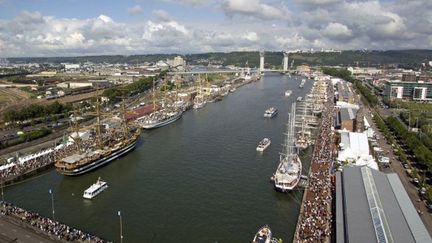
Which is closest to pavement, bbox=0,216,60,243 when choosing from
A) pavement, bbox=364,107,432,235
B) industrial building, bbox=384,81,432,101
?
pavement, bbox=364,107,432,235

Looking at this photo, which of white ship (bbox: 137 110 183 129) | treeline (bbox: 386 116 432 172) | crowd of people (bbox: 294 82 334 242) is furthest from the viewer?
white ship (bbox: 137 110 183 129)

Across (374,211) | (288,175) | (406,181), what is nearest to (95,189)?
(288,175)

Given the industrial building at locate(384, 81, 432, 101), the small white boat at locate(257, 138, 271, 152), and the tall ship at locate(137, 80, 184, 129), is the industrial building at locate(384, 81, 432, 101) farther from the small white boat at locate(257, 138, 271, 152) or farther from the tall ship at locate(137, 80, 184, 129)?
the small white boat at locate(257, 138, 271, 152)

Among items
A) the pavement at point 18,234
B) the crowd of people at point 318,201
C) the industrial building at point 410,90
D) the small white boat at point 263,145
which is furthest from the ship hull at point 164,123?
the industrial building at point 410,90

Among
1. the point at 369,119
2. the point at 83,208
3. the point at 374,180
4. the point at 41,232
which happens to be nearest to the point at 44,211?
the point at 83,208

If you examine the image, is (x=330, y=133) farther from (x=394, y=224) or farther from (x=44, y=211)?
(x=44, y=211)

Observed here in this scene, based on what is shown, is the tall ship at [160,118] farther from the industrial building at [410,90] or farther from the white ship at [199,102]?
the industrial building at [410,90]

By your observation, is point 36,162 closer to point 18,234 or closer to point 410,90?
point 18,234
